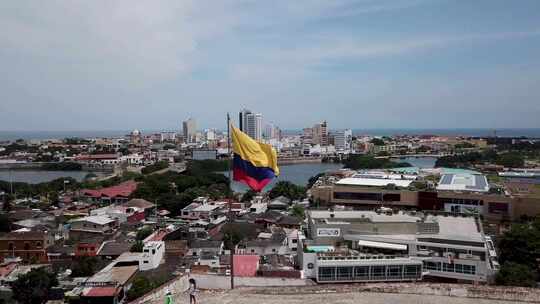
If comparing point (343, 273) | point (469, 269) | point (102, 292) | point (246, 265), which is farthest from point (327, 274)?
point (102, 292)

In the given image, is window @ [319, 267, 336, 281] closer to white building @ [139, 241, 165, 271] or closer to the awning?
the awning

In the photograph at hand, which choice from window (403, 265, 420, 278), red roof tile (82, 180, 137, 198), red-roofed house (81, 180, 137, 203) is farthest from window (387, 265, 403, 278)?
red roof tile (82, 180, 137, 198)

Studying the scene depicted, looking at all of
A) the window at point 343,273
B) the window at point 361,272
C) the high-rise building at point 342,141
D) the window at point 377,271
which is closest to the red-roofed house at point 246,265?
the window at point 343,273

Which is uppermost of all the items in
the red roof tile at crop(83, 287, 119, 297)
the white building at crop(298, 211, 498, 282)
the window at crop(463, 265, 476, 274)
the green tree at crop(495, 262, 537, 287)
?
the white building at crop(298, 211, 498, 282)

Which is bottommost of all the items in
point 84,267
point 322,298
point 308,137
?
point 84,267

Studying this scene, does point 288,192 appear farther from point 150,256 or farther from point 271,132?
point 271,132

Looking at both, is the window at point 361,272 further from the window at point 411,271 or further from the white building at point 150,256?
the white building at point 150,256
